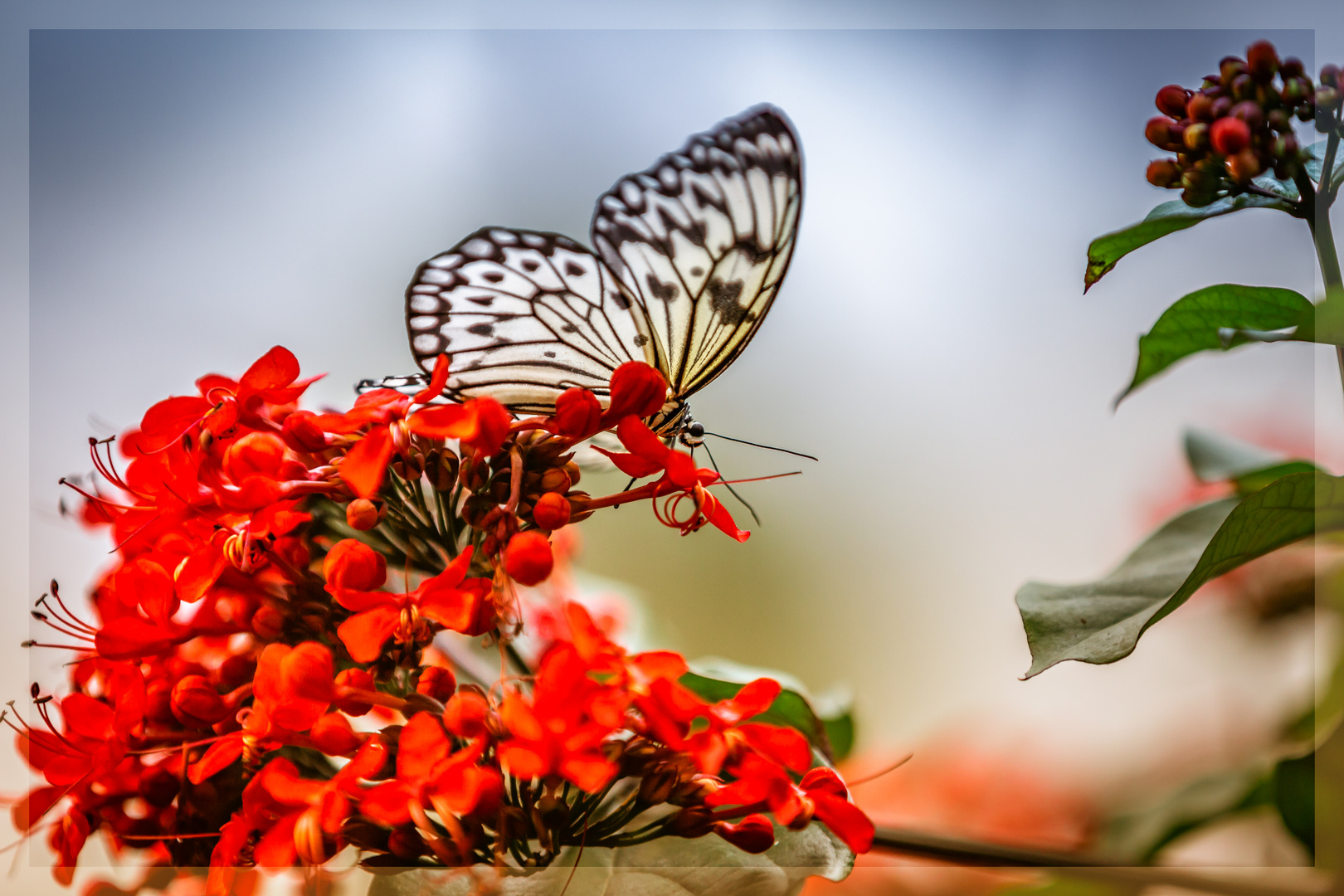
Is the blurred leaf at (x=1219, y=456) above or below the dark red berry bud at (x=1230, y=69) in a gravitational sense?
below

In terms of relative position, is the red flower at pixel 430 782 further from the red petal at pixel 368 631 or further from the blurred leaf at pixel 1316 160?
the blurred leaf at pixel 1316 160

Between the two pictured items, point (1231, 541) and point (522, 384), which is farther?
point (522, 384)

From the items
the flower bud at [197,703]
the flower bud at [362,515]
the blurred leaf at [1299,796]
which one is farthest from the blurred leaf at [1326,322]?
the flower bud at [197,703]

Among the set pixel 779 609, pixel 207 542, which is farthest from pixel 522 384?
pixel 779 609

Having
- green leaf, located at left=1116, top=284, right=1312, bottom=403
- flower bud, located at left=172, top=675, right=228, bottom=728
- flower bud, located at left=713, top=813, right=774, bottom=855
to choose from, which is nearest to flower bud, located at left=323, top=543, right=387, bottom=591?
flower bud, located at left=172, top=675, right=228, bottom=728

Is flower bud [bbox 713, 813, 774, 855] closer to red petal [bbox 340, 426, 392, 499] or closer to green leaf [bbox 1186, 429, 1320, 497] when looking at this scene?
red petal [bbox 340, 426, 392, 499]

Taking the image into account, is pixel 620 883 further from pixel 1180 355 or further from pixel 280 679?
pixel 1180 355

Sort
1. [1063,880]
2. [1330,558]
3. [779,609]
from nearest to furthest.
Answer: [1063,880], [1330,558], [779,609]
